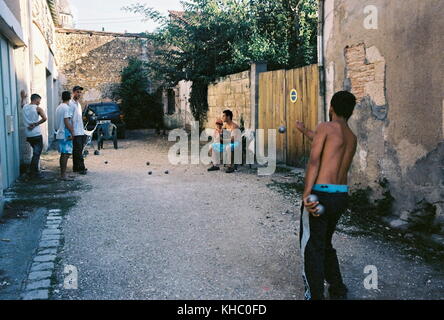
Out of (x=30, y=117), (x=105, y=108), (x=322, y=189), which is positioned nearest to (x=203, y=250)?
(x=322, y=189)

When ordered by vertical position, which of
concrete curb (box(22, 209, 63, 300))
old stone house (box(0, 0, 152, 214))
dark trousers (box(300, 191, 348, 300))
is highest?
old stone house (box(0, 0, 152, 214))

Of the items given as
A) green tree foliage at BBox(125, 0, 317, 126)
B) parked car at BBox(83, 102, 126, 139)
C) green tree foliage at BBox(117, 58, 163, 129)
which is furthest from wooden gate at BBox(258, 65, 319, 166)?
green tree foliage at BBox(117, 58, 163, 129)

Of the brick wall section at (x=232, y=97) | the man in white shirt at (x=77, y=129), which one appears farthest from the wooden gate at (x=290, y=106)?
the man in white shirt at (x=77, y=129)

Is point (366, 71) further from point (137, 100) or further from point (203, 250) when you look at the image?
point (137, 100)

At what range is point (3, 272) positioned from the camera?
3703mm

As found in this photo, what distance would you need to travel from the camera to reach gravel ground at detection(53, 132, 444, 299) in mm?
3342

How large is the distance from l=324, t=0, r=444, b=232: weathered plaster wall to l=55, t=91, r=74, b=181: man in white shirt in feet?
16.9

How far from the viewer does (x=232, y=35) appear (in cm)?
1331

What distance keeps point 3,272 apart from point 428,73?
4.72 m

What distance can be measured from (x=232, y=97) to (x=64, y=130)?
5.70 m

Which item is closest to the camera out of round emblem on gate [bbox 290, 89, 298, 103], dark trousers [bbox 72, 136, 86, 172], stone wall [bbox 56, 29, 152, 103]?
dark trousers [bbox 72, 136, 86, 172]

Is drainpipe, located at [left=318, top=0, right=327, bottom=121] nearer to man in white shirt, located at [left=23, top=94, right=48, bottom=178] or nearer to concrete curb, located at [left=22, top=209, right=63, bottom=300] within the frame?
concrete curb, located at [left=22, top=209, right=63, bottom=300]

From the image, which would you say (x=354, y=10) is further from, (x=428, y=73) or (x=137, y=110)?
(x=137, y=110)
